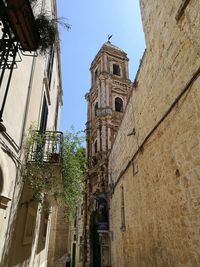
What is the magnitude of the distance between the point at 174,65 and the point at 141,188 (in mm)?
3735

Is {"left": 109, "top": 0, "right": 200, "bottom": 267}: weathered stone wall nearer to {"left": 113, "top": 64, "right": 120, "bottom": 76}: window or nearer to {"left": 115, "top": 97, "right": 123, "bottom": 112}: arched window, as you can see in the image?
{"left": 115, "top": 97, "right": 123, "bottom": 112}: arched window

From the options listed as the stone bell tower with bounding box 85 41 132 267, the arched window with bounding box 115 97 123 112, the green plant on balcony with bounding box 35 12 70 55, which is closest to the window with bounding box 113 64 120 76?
the stone bell tower with bounding box 85 41 132 267

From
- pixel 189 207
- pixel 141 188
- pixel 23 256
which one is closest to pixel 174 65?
pixel 189 207

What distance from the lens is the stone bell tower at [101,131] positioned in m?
15.3

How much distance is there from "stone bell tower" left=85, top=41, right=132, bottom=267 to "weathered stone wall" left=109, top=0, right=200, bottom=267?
8046 millimetres

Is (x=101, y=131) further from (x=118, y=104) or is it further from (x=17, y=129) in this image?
(x=17, y=129)

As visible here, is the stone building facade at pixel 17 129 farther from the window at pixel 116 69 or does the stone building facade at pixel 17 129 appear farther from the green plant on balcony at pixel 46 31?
the window at pixel 116 69

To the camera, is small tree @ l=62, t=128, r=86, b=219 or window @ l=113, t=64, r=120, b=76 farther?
window @ l=113, t=64, r=120, b=76

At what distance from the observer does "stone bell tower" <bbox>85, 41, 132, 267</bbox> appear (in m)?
15.3

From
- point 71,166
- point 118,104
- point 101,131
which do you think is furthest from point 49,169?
point 118,104

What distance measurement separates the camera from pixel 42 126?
321 inches

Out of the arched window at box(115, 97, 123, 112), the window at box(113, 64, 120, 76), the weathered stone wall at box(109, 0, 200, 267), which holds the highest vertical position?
the window at box(113, 64, 120, 76)

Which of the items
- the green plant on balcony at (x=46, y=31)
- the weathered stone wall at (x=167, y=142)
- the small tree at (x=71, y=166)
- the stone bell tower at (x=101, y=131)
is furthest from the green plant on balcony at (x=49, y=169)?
the stone bell tower at (x=101, y=131)

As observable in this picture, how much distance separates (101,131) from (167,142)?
14585mm
